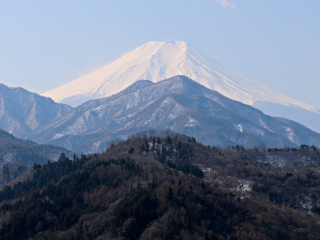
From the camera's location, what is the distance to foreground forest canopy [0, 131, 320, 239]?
214 ft

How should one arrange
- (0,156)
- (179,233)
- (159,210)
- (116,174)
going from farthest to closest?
1. (0,156)
2. (116,174)
3. (159,210)
4. (179,233)

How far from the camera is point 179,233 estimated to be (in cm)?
6259

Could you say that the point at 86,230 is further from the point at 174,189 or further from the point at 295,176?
the point at 295,176

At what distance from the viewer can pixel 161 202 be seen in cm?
6894

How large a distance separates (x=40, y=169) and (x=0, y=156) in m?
63.9

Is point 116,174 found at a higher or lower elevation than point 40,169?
higher

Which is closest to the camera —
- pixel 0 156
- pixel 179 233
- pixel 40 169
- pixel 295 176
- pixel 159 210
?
pixel 179 233

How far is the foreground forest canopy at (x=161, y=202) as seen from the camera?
6525 cm

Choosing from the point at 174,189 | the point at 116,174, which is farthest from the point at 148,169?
the point at 174,189

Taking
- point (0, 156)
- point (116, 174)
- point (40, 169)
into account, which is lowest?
point (0, 156)

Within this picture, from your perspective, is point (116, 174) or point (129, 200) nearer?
point (129, 200)

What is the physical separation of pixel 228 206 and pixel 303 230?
871 centimetres

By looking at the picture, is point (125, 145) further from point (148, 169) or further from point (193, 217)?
point (193, 217)

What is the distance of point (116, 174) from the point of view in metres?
92.0
